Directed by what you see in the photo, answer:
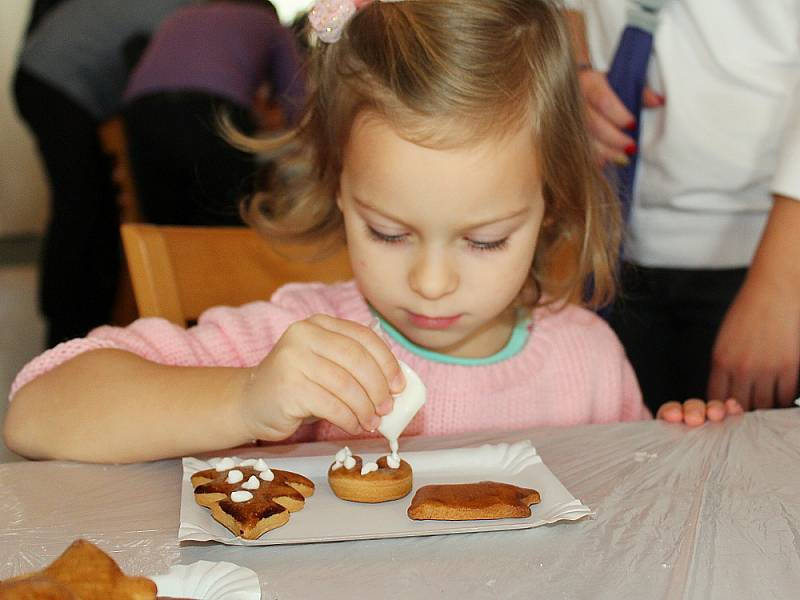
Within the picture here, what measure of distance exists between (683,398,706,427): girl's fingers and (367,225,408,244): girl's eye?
0.36 m

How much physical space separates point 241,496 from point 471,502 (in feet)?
0.57

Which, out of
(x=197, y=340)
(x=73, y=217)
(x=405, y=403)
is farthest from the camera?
(x=73, y=217)

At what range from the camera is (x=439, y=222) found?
99cm

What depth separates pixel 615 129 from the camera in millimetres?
1391

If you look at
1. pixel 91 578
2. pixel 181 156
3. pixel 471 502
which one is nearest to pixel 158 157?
pixel 181 156

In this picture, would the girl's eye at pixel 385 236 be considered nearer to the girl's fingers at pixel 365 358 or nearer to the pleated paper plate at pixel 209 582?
the girl's fingers at pixel 365 358

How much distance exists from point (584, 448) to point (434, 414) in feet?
1.07

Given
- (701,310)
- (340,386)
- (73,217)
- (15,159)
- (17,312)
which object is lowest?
(17,312)

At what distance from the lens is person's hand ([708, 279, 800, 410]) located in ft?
3.97

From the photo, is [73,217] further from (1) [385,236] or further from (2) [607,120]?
(1) [385,236]

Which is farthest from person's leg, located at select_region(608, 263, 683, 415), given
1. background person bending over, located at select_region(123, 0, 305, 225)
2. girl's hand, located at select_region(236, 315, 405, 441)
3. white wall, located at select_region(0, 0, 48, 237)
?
white wall, located at select_region(0, 0, 48, 237)

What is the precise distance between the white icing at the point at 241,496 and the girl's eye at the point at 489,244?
16.0 inches

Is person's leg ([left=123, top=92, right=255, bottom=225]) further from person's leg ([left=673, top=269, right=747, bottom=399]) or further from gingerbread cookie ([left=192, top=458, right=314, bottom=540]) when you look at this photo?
gingerbread cookie ([left=192, top=458, right=314, bottom=540])

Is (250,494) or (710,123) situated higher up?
(710,123)
